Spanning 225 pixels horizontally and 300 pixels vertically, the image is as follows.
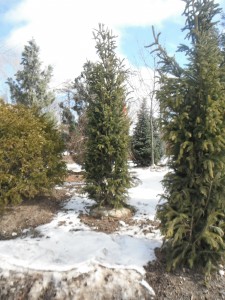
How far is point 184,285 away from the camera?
3578 millimetres

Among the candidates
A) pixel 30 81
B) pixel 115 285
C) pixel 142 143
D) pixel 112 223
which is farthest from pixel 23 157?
pixel 30 81

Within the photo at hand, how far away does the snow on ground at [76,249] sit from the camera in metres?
3.95

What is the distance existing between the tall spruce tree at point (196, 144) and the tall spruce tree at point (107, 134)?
215cm

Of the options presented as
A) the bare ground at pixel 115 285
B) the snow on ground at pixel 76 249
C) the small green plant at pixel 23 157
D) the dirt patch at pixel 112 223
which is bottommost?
the bare ground at pixel 115 285

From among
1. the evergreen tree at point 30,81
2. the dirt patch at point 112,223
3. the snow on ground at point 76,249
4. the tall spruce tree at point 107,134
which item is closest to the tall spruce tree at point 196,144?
the snow on ground at point 76,249

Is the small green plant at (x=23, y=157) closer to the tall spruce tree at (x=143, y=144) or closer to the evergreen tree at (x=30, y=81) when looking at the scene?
the tall spruce tree at (x=143, y=144)

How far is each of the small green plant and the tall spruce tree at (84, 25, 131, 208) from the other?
110cm

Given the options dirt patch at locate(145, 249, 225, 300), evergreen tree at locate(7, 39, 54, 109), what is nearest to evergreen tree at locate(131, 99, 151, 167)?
evergreen tree at locate(7, 39, 54, 109)

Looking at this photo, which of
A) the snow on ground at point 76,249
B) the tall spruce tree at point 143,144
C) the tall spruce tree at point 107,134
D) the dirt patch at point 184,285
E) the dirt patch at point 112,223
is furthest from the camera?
the tall spruce tree at point 143,144

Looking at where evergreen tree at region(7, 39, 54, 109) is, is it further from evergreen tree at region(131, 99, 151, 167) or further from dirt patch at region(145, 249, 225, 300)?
dirt patch at region(145, 249, 225, 300)

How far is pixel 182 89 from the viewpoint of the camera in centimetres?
376

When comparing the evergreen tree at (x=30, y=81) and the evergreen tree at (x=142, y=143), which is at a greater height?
the evergreen tree at (x=30, y=81)

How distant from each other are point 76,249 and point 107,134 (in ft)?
8.05

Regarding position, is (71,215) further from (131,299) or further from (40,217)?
(131,299)
